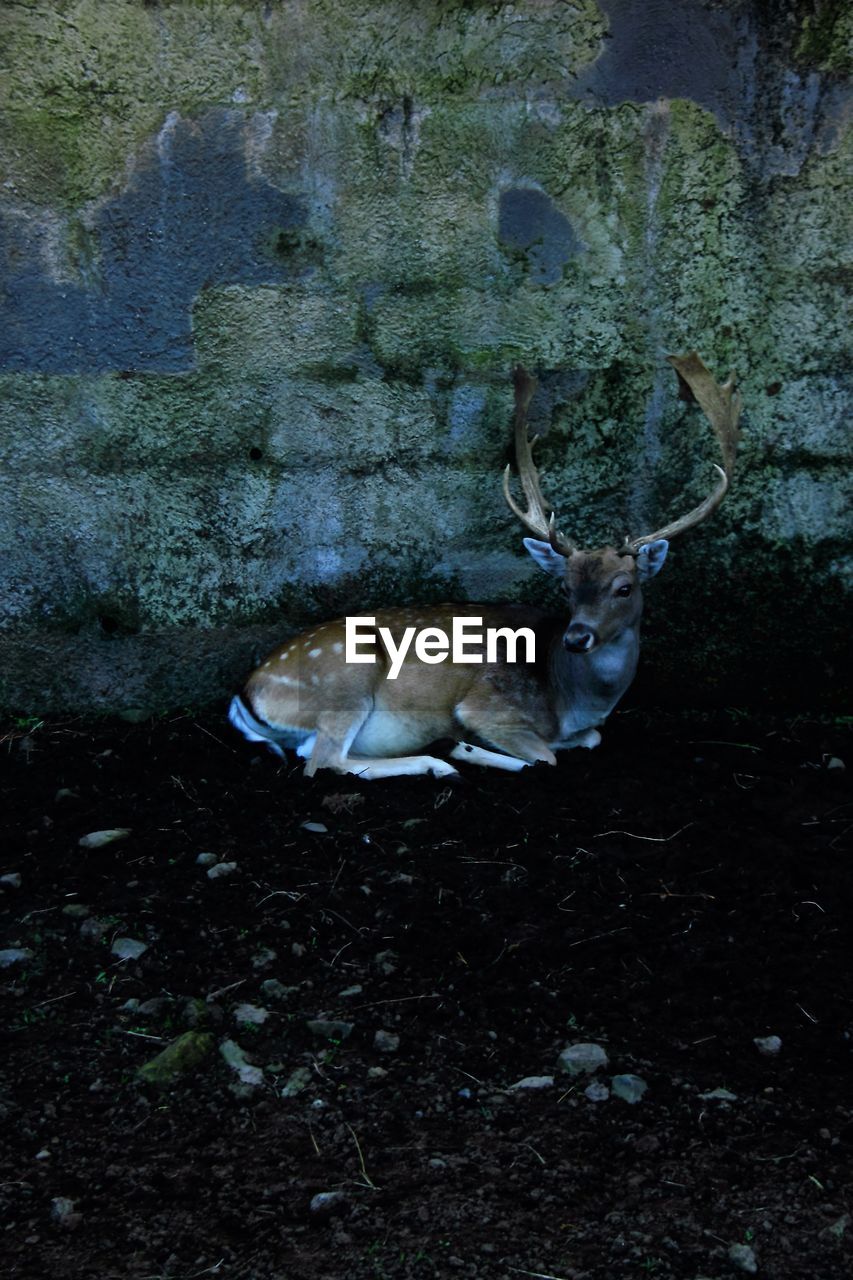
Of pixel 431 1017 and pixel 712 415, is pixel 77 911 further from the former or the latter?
pixel 712 415

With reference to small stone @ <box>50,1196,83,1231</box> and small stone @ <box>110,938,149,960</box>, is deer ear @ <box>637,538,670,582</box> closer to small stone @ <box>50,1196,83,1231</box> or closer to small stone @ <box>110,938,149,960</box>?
small stone @ <box>110,938,149,960</box>

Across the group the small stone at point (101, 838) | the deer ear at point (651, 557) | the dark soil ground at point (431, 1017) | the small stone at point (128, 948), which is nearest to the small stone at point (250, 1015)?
the dark soil ground at point (431, 1017)

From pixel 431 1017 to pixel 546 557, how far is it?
6.21ft

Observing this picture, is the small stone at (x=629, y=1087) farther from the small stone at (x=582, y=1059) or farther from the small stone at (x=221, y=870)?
the small stone at (x=221, y=870)

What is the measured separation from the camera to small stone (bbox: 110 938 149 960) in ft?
10.0

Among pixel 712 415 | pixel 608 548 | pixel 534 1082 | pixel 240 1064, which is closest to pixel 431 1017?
pixel 534 1082

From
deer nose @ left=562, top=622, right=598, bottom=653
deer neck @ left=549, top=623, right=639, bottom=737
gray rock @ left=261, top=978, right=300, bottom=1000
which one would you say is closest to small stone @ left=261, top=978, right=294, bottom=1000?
gray rock @ left=261, top=978, right=300, bottom=1000

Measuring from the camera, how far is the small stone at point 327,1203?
7.29 feet

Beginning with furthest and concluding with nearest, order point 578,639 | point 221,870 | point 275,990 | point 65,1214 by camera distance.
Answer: point 578,639, point 221,870, point 275,990, point 65,1214

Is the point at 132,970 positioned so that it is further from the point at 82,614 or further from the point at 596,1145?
the point at 82,614

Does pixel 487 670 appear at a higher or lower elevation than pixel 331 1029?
higher

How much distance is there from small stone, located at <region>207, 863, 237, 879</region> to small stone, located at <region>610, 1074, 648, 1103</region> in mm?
1296

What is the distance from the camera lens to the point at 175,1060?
2.64 meters

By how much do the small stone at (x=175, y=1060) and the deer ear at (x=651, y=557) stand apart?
2.23m
